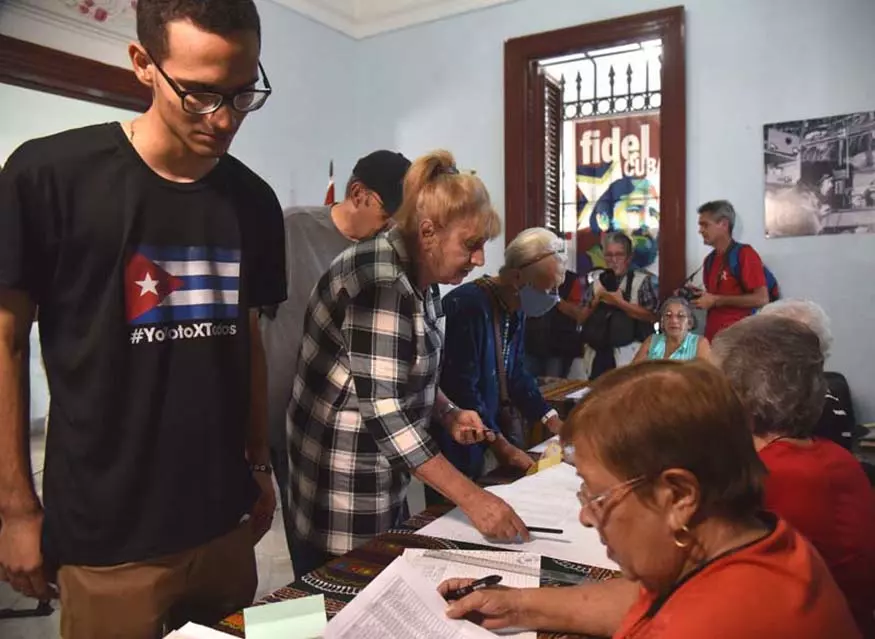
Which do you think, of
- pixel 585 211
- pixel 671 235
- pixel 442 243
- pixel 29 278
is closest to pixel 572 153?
pixel 585 211

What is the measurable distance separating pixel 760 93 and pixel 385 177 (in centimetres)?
289

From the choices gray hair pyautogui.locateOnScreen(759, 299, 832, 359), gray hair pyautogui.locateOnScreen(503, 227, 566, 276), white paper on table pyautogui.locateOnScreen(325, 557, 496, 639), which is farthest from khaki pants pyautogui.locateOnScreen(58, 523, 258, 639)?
gray hair pyautogui.locateOnScreen(759, 299, 832, 359)

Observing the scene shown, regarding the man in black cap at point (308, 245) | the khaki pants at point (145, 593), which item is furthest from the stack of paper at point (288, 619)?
the man in black cap at point (308, 245)

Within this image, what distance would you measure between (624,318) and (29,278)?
400 cm

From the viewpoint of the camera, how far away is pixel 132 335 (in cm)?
104

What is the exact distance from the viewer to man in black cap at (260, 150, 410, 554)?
2.00m

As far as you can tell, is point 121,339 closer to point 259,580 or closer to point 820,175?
point 259,580

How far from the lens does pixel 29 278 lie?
97 centimetres

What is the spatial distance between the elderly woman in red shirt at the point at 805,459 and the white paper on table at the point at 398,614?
A: 0.58 metres

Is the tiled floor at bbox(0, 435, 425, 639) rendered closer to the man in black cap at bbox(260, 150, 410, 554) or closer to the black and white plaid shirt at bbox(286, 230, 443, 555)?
the man in black cap at bbox(260, 150, 410, 554)

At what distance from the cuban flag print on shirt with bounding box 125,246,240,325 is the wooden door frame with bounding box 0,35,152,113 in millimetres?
2677

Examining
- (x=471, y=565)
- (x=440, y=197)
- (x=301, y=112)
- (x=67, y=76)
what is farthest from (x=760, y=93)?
(x=471, y=565)

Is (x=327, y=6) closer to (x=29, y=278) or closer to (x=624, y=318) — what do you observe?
(x=624, y=318)

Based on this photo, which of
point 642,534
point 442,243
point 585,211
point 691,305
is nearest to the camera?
point 642,534
